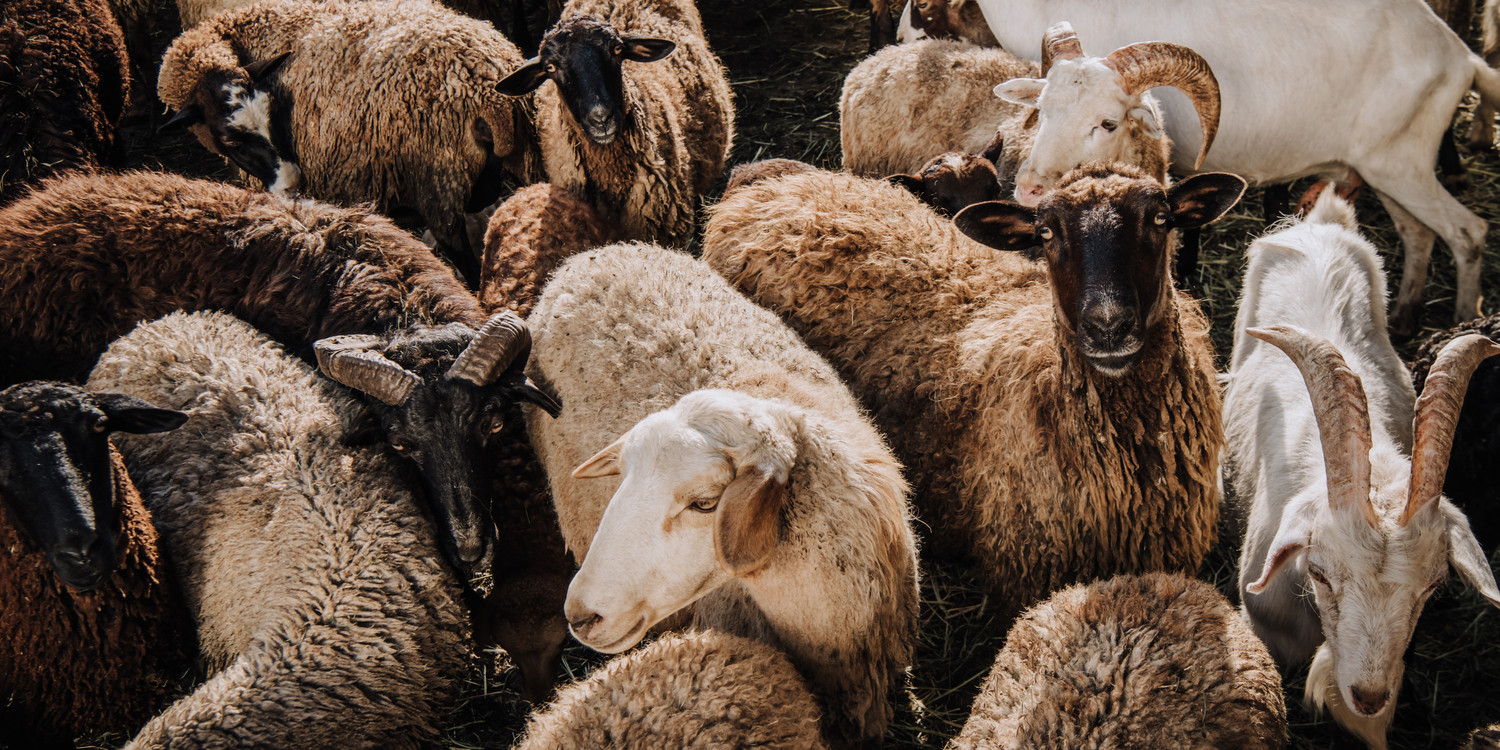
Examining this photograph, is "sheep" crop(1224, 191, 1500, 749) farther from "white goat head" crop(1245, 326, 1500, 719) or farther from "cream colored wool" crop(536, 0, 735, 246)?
"cream colored wool" crop(536, 0, 735, 246)

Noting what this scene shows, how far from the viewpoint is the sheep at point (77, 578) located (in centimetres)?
327

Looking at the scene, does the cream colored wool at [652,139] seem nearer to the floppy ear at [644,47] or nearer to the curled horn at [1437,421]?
the floppy ear at [644,47]

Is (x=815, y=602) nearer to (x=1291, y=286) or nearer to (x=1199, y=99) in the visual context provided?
(x=1291, y=286)

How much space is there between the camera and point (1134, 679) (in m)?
2.87

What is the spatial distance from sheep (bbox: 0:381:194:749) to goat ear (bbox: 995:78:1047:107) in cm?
405

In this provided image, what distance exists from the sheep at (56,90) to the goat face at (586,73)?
280cm

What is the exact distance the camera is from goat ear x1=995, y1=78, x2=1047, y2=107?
5176 millimetres

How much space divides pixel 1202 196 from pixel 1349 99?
2.71 metres

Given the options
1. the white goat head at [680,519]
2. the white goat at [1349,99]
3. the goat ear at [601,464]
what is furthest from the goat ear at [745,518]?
the white goat at [1349,99]

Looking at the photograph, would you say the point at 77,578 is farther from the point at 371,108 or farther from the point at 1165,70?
the point at 1165,70

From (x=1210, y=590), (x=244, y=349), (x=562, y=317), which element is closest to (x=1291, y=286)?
Answer: (x=1210, y=590)

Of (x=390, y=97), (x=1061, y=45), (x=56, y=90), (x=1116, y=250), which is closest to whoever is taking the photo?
(x=1116, y=250)

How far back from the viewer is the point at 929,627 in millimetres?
4277

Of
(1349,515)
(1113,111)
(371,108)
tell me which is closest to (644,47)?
(371,108)
